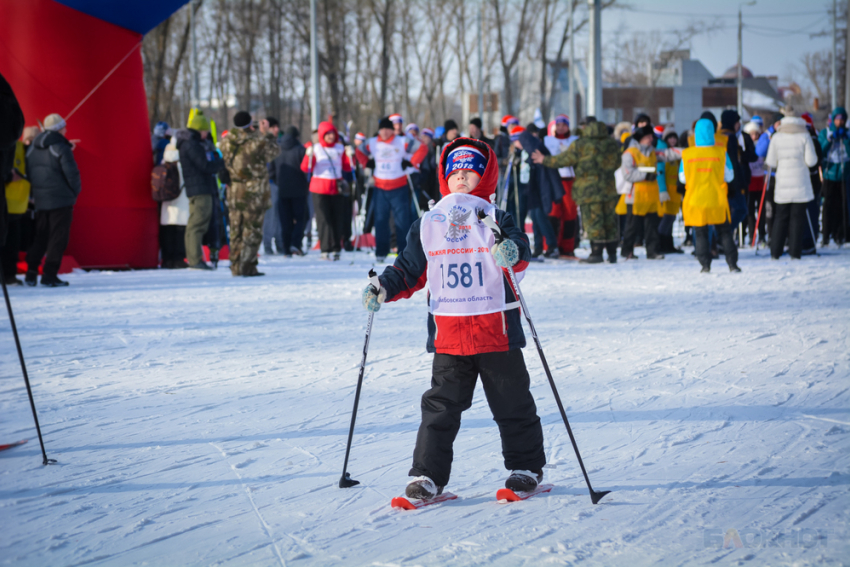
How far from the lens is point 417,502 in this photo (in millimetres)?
2967

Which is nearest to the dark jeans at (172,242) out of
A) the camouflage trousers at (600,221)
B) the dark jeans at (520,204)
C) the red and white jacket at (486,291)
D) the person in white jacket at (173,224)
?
the person in white jacket at (173,224)

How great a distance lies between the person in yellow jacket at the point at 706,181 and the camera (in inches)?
376

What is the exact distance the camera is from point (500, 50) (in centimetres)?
3978

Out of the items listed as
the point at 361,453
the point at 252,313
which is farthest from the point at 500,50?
the point at 361,453

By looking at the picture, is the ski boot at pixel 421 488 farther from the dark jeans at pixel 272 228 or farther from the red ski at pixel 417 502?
the dark jeans at pixel 272 228

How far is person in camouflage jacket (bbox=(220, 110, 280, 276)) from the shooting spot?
10.1 metres

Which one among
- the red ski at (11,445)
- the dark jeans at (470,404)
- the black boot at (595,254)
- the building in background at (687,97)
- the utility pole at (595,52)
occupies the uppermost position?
the building in background at (687,97)

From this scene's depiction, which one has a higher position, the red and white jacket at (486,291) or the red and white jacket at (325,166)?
the red and white jacket at (325,166)

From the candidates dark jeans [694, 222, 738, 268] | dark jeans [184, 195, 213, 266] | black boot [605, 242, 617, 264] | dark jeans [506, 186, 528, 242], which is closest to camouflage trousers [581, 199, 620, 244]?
black boot [605, 242, 617, 264]

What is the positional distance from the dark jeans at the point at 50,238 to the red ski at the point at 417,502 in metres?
7.80

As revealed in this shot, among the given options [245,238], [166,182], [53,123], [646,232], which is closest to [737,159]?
[646,232]

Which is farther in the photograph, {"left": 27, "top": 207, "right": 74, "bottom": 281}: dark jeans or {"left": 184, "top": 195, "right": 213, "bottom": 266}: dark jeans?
{"left": 184, "top": 195, "right": 213, "bottom": 266}: dark jeans

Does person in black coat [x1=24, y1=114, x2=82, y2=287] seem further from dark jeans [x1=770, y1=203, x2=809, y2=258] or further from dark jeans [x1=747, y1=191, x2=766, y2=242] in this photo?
dark jeans [x1=747, y1=191, x2=766, y2=242]

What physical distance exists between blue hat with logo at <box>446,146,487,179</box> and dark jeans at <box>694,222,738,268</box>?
7.22 meters
